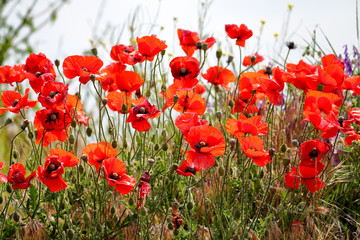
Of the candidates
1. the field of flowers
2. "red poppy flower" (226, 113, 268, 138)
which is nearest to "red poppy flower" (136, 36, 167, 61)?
the field of flowers

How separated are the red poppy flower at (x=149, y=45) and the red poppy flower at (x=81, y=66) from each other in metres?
0.20

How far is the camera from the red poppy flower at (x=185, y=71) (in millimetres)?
2012

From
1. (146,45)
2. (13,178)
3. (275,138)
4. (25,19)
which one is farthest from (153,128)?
(13,178)

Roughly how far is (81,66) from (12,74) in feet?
1.33

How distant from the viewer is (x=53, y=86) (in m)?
1.92

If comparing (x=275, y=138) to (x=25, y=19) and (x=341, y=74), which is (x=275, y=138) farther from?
(x=25, y=19)

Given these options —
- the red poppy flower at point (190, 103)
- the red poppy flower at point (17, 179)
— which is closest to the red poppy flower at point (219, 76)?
the red poppy flower at point (190, 103)

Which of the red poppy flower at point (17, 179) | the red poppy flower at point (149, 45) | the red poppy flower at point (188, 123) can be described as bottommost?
the red poppy flower at point (17, 179)

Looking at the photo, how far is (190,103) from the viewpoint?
82.4 inches

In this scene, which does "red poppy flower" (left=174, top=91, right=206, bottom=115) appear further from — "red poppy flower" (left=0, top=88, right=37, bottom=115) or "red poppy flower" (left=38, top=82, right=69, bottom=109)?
"red poppy flower" (left=0, top=88, right=37, bottom=115)

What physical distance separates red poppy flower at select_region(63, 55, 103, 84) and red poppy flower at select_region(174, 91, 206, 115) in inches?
15.2

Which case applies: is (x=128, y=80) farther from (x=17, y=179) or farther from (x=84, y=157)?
(x=17, y=179)

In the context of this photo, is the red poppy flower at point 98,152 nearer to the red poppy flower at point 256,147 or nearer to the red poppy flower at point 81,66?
the red poppy flower at point 81,66

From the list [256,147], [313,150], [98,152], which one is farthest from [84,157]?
[313,150]
